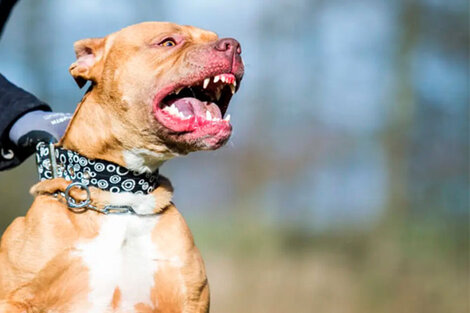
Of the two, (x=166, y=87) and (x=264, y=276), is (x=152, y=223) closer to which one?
(x=166, y=87)

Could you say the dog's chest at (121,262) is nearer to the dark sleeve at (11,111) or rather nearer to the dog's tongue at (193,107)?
the dog's tongue at (193,107)

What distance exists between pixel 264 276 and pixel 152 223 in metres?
6.11

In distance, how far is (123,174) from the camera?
9.43 ft

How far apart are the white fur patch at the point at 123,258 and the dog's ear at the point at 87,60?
1.68ft

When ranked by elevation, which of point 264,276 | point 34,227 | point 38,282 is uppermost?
point 34,227

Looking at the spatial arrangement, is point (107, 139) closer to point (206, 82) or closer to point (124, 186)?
point (124, 186)

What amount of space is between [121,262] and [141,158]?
1.39 ft

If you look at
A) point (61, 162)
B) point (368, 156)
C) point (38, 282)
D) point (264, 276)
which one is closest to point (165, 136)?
point (61, 162)

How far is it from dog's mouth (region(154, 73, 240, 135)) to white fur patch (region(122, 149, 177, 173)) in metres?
0.16

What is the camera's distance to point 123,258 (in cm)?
282

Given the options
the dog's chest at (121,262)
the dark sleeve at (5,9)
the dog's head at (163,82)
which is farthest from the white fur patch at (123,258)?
the dark sleeve at (5,9)

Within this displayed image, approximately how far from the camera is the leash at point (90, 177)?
2.82 meters

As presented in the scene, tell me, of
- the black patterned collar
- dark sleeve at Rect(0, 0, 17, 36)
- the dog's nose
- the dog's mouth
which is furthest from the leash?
dark sleeve at Rect(0, 0, 17, 36)

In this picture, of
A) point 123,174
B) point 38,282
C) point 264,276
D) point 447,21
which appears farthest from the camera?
point 447,21
